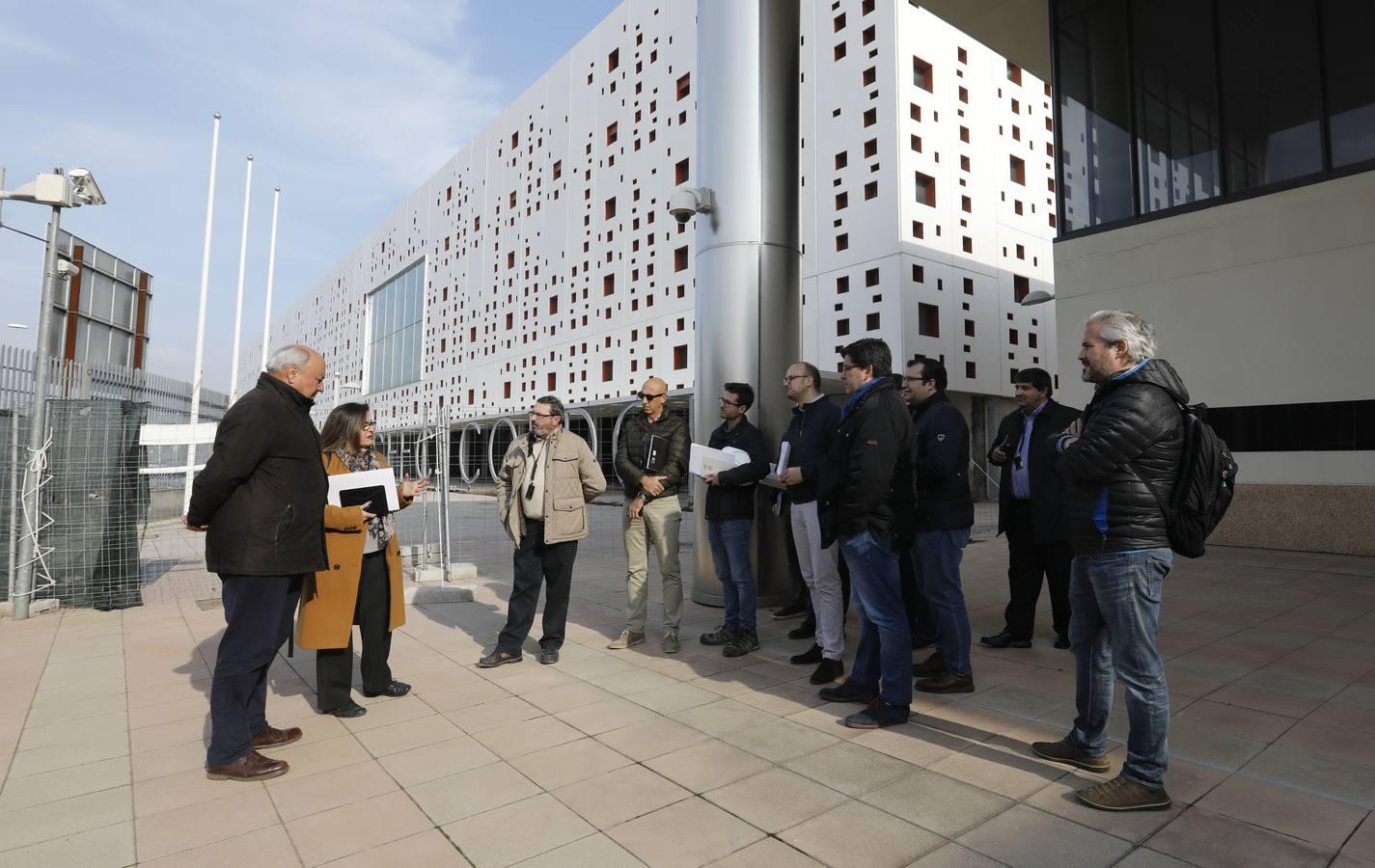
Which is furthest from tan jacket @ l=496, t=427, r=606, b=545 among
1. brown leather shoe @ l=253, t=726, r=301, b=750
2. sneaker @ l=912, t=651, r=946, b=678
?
sneaker @ l=912, t=651, r=946, b=678

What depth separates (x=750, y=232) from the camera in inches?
272

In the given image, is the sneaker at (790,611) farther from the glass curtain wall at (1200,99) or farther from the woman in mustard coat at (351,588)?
the glass curtain wall at (1200,99)

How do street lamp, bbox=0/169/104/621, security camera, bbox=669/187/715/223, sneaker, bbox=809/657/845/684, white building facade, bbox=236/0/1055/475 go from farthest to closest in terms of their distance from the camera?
white building facade, bbox=236/0/1055/475 < security camera, bbox=669/187/715/223 < street lamp, bbox=0/169/104/621 < sneaker, bbox=809/657/845/684

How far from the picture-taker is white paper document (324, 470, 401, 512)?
13.0 feet

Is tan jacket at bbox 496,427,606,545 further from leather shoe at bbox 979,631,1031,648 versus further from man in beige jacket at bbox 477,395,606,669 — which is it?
leather shoe at bbox 979,631,1031,648

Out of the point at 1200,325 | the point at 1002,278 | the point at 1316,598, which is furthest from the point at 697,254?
the point at 1002,278

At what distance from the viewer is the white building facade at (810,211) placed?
67.7 ft

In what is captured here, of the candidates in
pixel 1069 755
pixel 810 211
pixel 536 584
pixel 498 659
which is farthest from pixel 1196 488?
pixel 810 211

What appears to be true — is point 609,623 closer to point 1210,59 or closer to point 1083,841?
point 1083,841

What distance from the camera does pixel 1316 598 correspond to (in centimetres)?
678

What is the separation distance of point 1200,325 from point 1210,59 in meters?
4.08

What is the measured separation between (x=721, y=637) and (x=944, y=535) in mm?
1869

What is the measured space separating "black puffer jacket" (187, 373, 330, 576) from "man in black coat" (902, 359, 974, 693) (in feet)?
10.4

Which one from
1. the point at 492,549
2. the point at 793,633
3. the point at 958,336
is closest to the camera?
the point at 793,633
